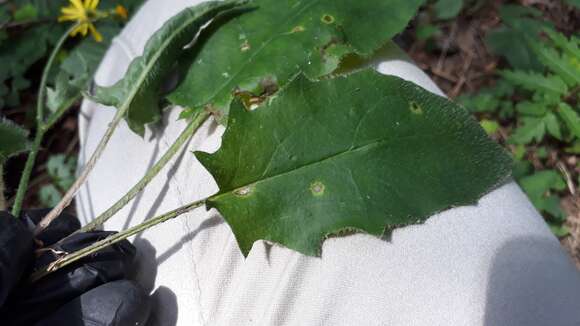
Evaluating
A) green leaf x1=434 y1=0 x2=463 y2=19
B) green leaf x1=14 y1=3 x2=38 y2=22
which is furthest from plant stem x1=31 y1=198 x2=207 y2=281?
green leaf x1=434 y1=0 x2=463 y2=19

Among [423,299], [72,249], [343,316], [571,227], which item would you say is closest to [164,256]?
[72,249]

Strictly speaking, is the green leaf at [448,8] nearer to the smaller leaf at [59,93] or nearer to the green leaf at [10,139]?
the smaller leaf at [59,93]

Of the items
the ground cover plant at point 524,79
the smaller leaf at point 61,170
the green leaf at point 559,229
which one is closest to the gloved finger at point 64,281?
the smaller leaf at point 61,170

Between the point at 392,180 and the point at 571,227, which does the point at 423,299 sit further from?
the point at 571,227

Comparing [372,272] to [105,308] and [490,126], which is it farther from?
[490,126]

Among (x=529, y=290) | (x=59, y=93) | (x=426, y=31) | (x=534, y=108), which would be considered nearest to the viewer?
(x=529, y=290)

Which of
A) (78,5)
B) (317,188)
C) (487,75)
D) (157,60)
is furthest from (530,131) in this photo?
(78,5)
